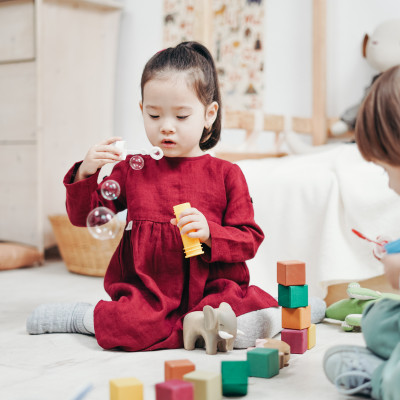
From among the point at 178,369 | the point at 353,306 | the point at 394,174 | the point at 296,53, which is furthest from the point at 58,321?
the point at 296,53

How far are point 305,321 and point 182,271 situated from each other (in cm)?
25

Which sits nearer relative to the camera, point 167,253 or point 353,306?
point 167,253

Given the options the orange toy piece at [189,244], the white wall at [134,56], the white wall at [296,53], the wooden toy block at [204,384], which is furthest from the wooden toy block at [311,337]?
the white wall at [134,56]

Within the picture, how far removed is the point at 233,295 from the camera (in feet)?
3.70

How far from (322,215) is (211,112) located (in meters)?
0.45

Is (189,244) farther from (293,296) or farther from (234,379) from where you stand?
(234,379)

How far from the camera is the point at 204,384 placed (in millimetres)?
737

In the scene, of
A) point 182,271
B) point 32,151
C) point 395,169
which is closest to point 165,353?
point 182,271

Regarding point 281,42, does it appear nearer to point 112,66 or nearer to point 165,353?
point 112,66

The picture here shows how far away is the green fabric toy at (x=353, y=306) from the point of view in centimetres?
120

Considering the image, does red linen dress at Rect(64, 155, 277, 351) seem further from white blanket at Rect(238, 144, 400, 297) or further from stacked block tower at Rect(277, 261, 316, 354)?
white blanket at Rect(238, 144, 400, 297)

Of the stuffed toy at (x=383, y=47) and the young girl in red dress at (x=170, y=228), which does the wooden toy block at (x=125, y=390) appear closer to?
the young girl in red dress at (x=170, y=228)

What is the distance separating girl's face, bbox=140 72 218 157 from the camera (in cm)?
111

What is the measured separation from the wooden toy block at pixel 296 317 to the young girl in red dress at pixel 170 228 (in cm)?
9
